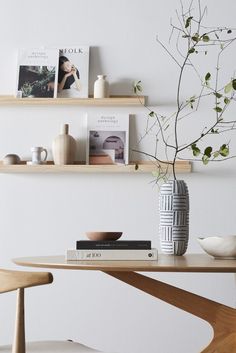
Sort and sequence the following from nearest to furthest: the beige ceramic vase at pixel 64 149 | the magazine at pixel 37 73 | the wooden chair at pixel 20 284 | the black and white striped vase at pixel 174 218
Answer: the wooden chair at pixel 20 284, the black and white striped vase at pixel 174 218, the beige ceramic vase at pixel 64 149, the magazine at pixel 37 73

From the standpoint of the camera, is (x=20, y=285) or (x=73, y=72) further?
(x=73, y=72)

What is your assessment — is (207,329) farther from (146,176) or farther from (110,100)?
(110,100)

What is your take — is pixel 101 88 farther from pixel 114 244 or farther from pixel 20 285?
pixel 20 285

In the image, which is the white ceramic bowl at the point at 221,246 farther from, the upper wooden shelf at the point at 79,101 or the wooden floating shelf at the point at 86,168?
the upper wooden shelf at the point at 79,101

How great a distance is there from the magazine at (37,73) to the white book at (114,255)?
1.67m

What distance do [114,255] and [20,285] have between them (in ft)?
1.22

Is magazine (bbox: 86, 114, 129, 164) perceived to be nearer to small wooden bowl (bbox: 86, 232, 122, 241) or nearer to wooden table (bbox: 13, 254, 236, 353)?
small wooden bowl (bbox: 86, 232, 122, 241)

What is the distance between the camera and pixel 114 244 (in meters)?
2.12

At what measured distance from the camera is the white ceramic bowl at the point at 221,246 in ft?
7.38

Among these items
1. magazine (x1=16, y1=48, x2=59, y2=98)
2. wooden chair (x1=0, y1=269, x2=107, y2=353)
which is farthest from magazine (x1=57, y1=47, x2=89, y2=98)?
wooden chair (x1=0, y1=269, x2=107, y2=353)

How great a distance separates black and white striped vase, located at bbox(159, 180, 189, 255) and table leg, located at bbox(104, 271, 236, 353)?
13.2 inches

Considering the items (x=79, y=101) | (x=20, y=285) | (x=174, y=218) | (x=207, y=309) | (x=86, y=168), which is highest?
(x=79, y=101)

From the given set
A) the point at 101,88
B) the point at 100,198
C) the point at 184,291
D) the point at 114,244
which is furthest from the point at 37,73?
the point at 184,291

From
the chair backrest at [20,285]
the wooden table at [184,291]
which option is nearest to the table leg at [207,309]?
the wooden table at [184,291]
